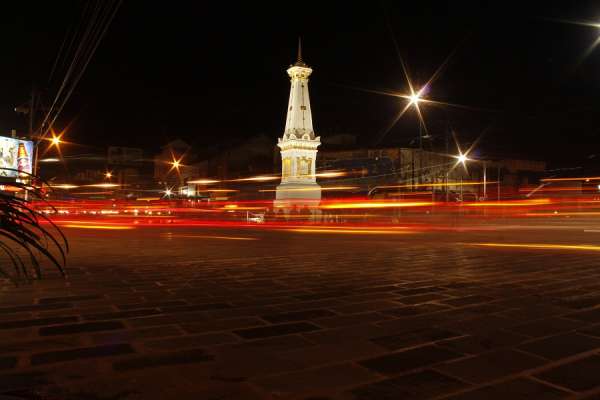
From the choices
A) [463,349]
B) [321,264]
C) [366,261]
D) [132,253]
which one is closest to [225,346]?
[463,349]

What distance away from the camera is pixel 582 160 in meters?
46.7

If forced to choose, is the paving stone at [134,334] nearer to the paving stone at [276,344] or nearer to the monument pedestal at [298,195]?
the paving stone at [276,344]

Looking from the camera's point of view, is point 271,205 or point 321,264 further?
point 271,205

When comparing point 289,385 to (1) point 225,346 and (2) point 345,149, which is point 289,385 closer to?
(1) point 225,346

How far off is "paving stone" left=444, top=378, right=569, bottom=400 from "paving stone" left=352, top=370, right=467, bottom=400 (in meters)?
0.09

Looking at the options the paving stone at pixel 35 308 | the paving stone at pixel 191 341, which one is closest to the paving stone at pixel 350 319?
the paving stone at pixel 191 341

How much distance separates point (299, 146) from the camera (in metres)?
35.2

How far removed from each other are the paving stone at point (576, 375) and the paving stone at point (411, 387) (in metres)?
0.52

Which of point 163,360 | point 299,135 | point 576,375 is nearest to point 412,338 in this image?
point 576,375

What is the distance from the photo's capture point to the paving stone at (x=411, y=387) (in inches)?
89.8

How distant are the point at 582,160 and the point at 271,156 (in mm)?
34022

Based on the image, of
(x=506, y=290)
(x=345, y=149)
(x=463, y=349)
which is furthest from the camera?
(x=345, y=149)

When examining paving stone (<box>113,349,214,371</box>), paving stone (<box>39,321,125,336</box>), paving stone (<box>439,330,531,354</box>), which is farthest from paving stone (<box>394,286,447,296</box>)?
paving stone (<box>39,321,125,336</box>)

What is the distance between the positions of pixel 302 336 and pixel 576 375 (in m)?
1.67
